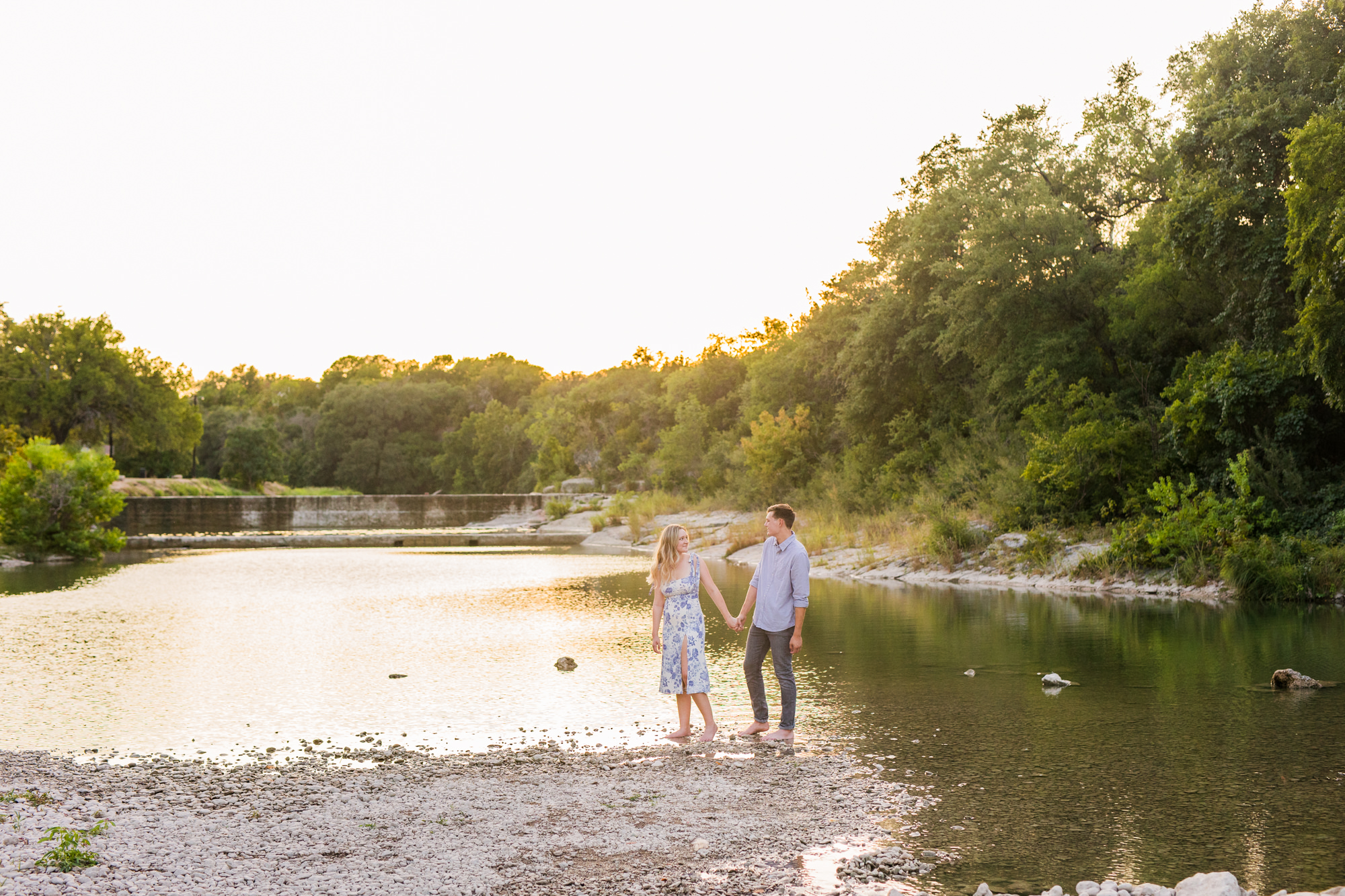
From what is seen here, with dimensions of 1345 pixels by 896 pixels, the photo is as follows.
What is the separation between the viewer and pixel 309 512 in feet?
206

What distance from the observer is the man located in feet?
27.9

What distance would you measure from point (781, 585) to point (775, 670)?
2.26 ft

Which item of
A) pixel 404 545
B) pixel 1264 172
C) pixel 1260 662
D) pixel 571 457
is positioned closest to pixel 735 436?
pixel 404 545

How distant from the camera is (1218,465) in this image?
2159 cm

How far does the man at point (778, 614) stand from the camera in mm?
8508

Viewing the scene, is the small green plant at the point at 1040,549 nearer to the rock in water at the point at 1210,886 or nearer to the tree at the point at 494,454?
the rock in water at the point at 1210,886

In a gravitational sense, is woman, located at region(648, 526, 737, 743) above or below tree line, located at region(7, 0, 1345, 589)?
below

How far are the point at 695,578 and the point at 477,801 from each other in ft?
9.44

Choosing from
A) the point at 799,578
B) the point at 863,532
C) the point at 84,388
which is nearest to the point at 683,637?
the point at 799,578

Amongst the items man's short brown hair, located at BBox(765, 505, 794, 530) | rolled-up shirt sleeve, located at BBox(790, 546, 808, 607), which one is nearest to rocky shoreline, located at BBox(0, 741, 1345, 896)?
rolled-up shirt sleeve, located at BBox(790, 546, 808, 607)

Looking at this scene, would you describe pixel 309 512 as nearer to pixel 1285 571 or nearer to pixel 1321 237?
pixel 1285 571

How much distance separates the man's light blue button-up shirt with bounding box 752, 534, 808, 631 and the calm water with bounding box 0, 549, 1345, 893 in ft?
3.21

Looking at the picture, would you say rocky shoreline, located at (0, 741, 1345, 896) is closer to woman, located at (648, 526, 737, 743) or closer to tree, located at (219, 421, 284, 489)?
woman, located at (648, 526, 737, 743)

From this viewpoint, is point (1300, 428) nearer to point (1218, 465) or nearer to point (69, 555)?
point (1218, 465)
